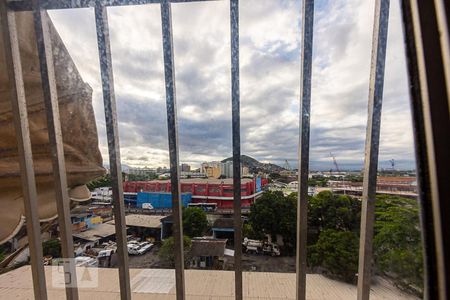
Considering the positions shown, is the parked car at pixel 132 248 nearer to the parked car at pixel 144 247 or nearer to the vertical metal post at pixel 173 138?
the parked car at pixel 144 247

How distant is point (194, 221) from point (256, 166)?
20.2 inches

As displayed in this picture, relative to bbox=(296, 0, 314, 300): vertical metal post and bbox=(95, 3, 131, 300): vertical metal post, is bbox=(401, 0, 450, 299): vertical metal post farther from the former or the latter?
bbox=(95, 3, 131, 300): vertical metal post

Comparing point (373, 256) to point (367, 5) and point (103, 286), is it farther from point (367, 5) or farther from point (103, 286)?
point (103, 286)

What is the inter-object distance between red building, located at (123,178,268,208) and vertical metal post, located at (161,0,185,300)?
3.2 inches

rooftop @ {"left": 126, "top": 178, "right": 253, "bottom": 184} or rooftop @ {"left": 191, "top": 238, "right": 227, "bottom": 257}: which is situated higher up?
rooftop @ {"left": 126, "top": 178, "right": 253, "bottom": 184}

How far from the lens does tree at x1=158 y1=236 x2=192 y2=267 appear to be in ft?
4.26

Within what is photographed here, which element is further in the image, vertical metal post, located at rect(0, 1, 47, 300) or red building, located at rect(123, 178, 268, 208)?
red building, located at rect(123, 178, 268, 208)

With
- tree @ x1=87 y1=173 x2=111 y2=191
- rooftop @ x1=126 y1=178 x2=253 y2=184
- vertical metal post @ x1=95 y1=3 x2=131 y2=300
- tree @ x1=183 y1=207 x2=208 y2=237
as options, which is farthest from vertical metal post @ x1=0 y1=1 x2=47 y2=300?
tree @ x1=183 y1=207 x2=208 y2=237

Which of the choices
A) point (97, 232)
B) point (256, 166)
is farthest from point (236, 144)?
point (97, 232)

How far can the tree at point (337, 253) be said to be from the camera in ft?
4.10

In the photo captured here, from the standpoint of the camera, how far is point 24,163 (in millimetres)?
1213

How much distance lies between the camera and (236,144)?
1181 mm

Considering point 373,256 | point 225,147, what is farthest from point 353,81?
point 373,256

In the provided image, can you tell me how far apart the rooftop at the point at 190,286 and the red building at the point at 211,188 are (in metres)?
0.45
